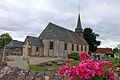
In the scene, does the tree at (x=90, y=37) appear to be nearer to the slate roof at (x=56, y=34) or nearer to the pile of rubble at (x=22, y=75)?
the slate roof at (x=56, y=34)

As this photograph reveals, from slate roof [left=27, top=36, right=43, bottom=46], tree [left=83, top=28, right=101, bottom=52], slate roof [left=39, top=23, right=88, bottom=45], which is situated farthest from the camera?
tree [left=83, top=28, right=101, bottom=52]

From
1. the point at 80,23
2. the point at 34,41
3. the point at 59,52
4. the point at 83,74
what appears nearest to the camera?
the point at 83,74

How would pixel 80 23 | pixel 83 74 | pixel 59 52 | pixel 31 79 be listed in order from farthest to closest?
pixel 80 23 → pixel 59 52 → pixel 31 79 → pixel 83 74

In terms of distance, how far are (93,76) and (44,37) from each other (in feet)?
120

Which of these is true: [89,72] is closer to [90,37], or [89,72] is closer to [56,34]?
[56,34]

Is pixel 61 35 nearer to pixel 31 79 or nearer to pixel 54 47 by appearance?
pixel 54 47

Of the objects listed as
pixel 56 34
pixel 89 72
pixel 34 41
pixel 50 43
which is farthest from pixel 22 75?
pixel 56 34

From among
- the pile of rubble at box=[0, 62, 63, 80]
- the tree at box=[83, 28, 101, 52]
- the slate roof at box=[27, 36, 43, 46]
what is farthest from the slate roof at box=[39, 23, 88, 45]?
the pile of rubble at box=[0, 62, 63, 80]

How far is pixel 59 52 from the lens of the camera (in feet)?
136

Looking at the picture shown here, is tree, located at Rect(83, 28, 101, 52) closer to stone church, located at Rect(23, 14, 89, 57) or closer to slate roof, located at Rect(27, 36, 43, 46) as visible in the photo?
stone church, located at Rect(23, 14, 89, 57)

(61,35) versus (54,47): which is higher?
(61,35)

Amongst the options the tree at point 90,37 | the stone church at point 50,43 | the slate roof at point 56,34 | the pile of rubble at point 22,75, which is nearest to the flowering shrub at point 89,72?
the pile of rubble at point 22,75

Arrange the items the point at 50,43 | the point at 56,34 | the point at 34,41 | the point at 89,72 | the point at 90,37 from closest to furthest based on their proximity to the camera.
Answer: the point at 89,72 → the point at 34,41 → the point at 50,43 → the point at 56,34 → the point at 90,37

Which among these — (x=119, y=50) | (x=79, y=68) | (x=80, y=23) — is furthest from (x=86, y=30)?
(x=79, y=68)
